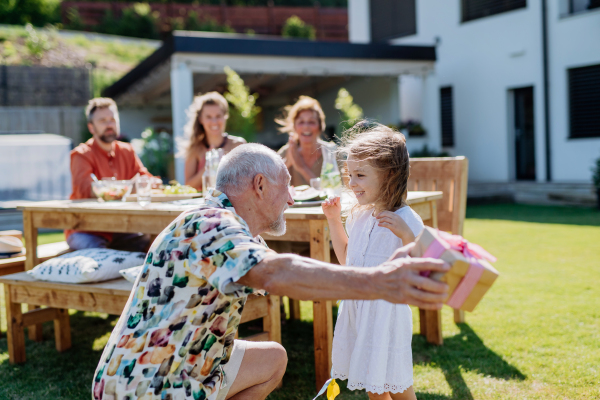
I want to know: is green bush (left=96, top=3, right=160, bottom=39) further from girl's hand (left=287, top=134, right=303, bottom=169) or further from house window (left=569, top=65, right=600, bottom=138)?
girl's hand (left=287, top=134, right=303, bottom=169)

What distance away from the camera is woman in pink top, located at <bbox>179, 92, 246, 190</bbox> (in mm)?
4688

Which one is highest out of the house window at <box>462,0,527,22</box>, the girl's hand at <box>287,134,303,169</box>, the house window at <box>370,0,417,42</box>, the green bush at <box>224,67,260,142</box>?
the house window at <box>370,0,417,42</box>

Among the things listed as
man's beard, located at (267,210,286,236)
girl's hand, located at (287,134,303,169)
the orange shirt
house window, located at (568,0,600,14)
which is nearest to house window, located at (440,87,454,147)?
house window, located at (568,0,600,14)

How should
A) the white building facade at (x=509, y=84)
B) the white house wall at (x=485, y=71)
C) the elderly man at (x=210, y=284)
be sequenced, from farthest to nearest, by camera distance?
the white house wall at (x=485, y=71)
the white building facade at (x=509, y=84)
the elderly man at (x=210, y=284)

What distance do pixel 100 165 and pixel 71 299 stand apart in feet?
5.19

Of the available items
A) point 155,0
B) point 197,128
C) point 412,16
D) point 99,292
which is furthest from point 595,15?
point 155,0

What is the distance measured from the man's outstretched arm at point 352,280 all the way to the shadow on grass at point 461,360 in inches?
64.6

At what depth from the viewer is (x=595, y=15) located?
36.8ft

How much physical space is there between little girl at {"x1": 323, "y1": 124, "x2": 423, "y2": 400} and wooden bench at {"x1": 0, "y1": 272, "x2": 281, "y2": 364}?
2.13 ft

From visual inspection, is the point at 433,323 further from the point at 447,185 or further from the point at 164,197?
the point at 164,197

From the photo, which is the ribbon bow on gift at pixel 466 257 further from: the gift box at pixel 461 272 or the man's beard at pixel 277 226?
the man's beard at pixel 277 226

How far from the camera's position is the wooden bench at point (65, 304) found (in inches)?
109

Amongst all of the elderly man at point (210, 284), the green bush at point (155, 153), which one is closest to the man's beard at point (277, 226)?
the elderly man at point (210, 284)

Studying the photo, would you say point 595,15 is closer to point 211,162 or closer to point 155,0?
point 211,162
